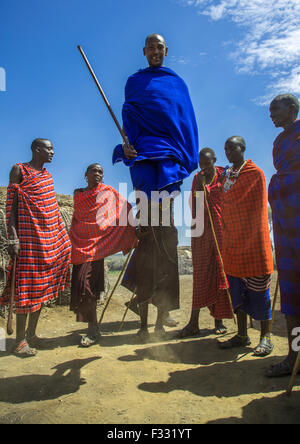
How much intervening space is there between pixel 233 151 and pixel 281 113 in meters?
0.84

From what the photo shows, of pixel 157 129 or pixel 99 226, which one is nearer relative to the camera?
pixel 157 129

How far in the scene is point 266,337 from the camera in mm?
3533

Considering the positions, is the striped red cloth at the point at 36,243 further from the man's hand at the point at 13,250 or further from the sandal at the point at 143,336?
the sandal at the point at 143,336

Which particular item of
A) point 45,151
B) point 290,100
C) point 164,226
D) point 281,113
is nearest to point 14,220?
point 45,151

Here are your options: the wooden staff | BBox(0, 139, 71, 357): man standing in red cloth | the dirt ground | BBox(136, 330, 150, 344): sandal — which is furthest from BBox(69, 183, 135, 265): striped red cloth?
the wooden staff

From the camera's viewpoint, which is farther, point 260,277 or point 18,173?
point 18,173

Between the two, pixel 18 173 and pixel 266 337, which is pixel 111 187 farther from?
pixel 266 337

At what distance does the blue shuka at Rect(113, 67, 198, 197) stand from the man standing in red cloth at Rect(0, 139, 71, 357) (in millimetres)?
1139

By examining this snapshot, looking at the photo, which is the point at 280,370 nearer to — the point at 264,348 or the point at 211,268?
the point at 264,348

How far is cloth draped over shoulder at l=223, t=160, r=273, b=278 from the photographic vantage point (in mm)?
3549

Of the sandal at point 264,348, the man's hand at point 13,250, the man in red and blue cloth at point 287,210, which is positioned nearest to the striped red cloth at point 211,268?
the sandal at point 264,348

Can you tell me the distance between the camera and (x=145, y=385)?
2736mm
